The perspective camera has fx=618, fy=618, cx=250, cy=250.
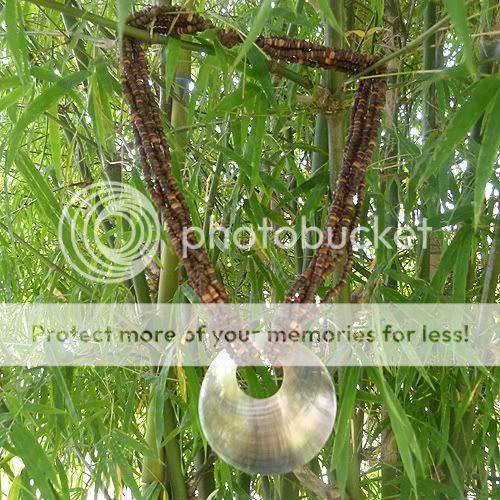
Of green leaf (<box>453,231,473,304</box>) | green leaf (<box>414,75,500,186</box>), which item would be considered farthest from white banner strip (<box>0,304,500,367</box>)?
green leaf (<box>414,75,500,186</box>)

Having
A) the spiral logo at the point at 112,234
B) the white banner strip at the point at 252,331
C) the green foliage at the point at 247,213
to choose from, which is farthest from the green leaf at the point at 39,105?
the white banner strip at the point at 252,331

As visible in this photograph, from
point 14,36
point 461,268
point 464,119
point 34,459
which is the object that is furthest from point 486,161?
point 34,459

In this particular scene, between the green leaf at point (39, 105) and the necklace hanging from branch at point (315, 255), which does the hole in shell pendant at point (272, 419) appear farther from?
the green leaf at point (39, 105)

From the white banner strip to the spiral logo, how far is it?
0.15ft

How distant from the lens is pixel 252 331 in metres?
0.58

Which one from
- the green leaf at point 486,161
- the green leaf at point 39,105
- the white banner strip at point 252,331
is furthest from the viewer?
the white banner strip at point 252,331

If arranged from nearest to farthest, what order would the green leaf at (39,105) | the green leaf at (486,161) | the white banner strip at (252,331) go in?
the green leaf at (486,161) < the green leaf at (39,105) < the white banner strip at (252,331)

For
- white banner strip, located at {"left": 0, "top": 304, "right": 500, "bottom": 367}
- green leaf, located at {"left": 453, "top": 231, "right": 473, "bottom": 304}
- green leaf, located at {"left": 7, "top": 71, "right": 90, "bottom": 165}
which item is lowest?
white banner strip, located at {"left": 0, "top": 304, "right": 500, "bottom": 367}

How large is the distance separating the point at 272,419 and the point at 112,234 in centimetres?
35

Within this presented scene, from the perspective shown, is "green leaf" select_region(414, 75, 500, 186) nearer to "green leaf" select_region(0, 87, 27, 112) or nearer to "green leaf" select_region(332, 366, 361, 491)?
"green leaf" select_region(332, 366, 361, 491)

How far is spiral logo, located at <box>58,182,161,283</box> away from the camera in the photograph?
0.66 metres

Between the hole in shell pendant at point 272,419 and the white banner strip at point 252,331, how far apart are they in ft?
0.30

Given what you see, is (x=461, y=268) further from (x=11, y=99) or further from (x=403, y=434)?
(x=11, y=99)

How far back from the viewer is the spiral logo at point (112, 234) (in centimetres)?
66
